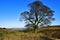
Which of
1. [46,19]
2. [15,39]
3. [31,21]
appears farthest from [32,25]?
[15,39]

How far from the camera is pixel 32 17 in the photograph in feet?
116

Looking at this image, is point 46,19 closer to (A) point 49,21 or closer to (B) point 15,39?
(A) point 49,21

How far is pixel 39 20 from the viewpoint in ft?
116

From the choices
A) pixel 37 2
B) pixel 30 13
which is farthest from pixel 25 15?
pixel 37 2

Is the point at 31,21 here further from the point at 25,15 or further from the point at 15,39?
the point at 15,39

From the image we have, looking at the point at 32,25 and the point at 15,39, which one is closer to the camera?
the point at 15,39

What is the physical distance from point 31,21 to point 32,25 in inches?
38.7

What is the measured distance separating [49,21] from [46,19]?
2.46 feet

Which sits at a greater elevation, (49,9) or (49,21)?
(49,9)

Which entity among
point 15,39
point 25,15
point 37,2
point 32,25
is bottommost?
point 15,39

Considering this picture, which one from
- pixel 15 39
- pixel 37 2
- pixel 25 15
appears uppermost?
pixel 37 2

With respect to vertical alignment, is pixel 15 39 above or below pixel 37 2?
below

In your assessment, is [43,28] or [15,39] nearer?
[15,39]

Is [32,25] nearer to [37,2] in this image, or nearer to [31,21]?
[31,21]
